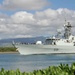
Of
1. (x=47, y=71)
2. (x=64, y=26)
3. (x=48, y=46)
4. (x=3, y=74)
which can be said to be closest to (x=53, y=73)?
(x=47, y=71)

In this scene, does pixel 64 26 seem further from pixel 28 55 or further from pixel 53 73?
pixel 53 73

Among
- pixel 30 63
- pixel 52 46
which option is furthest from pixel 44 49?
pixel 30 63

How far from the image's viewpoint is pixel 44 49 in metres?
136

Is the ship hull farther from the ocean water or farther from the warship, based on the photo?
the ocean water

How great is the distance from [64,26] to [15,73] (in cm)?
13104

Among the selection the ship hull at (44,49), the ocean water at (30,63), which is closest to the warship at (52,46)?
the ship hull at (44,49)

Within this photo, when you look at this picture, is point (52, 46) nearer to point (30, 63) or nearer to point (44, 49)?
point (44, 49)

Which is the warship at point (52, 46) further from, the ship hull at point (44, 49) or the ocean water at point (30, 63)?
the ocean water at point (30, 63)

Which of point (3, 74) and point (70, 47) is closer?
point (3, 74)

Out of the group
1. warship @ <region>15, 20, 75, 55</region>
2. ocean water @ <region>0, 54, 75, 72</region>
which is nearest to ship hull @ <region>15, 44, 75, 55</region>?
warship @ <region>15, 20, 75, 55</region>

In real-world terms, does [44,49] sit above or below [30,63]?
above

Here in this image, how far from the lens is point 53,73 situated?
11023mm

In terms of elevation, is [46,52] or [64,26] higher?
[64,26]

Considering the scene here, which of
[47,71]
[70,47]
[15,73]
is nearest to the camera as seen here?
[15,73]
